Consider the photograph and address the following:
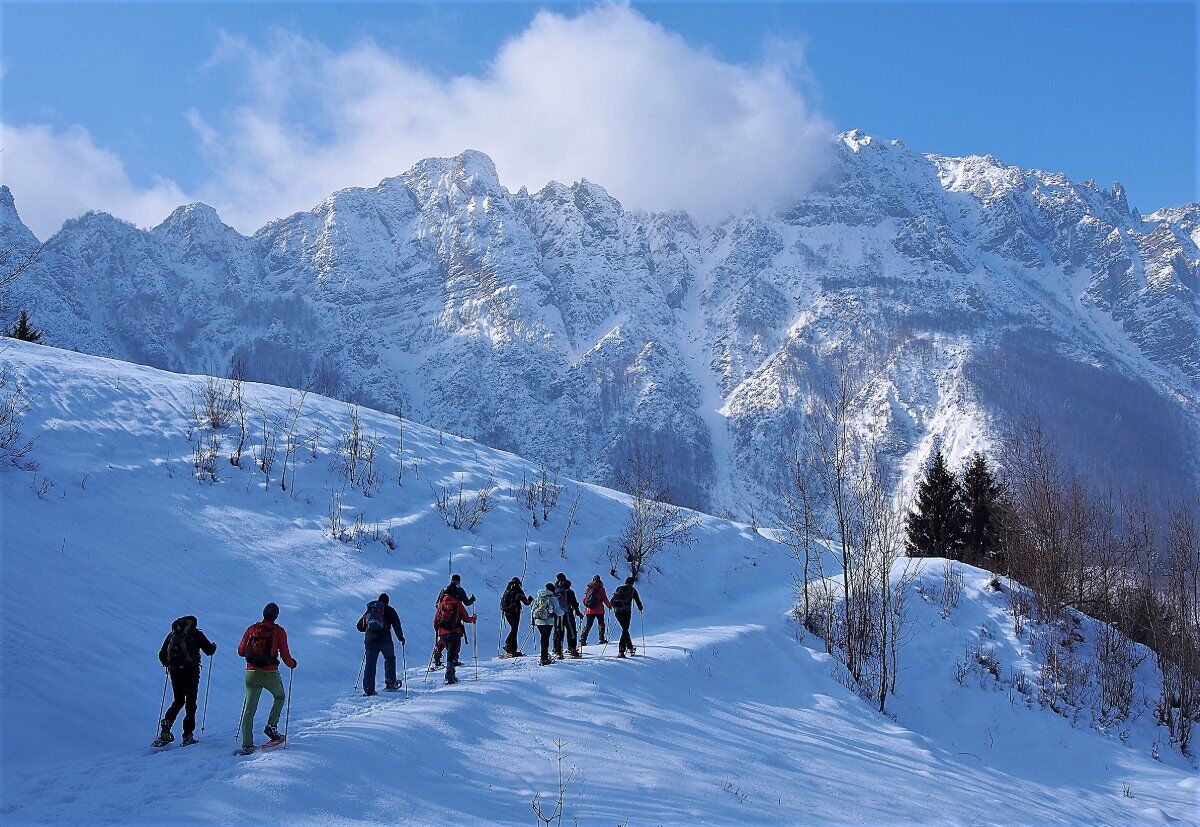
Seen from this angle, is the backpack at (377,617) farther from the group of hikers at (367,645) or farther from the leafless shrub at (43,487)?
the leafless shrub at (43,487)

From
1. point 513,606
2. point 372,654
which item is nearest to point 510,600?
point 513,606

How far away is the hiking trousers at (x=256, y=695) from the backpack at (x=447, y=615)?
376cm

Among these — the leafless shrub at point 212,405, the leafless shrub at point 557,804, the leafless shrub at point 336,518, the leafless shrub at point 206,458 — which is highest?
the leafless shrub at point 212,405

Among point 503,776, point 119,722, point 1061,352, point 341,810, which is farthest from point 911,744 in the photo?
point 1061,352

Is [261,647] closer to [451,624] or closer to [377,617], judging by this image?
[377,617]

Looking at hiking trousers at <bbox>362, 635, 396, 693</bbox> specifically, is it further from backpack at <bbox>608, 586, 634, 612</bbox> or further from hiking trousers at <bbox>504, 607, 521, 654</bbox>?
backpack at <bbox>608, 586, 634, 612</bbox>

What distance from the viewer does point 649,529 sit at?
28.0 metres

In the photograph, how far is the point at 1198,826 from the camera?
12977 millimetres

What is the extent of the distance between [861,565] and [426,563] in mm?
13532

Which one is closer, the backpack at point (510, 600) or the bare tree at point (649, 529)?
the backpack at point (510, 600)

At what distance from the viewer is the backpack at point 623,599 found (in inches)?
621

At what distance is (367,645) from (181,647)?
310cm

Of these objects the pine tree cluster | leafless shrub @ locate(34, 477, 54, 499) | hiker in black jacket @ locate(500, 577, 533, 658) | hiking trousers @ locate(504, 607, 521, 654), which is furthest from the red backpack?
the pine tree cluster

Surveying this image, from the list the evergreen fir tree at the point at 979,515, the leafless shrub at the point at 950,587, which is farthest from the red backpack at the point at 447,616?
the evergreen fir tree at the point at 979,515
